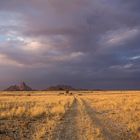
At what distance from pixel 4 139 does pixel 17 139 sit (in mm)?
661

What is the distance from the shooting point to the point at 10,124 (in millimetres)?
19672

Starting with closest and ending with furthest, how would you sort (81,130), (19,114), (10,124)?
(81,130) → (10,124) → (19,114)

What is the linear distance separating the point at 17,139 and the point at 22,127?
4082mm

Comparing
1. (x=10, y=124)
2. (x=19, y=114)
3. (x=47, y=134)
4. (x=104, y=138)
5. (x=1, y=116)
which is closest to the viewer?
(x=104, y=138)

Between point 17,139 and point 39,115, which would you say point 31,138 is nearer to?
point 17,139

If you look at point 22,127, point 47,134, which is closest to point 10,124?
point 22,127

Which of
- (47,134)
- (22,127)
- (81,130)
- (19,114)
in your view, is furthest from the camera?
(19,114)

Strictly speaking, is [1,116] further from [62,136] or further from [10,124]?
[62,136]

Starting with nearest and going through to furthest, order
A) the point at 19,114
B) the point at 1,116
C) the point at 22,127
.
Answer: the point at 22,127 < the point at 1,116 < the point at 19,114

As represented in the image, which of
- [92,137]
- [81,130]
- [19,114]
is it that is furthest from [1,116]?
[92,137]

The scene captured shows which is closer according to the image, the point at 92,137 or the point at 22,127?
the point at 92,137

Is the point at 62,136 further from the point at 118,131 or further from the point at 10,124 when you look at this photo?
the point at 10,124

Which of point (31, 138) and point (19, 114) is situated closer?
point (31, 138)

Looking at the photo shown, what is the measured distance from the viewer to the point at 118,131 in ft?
53.1
